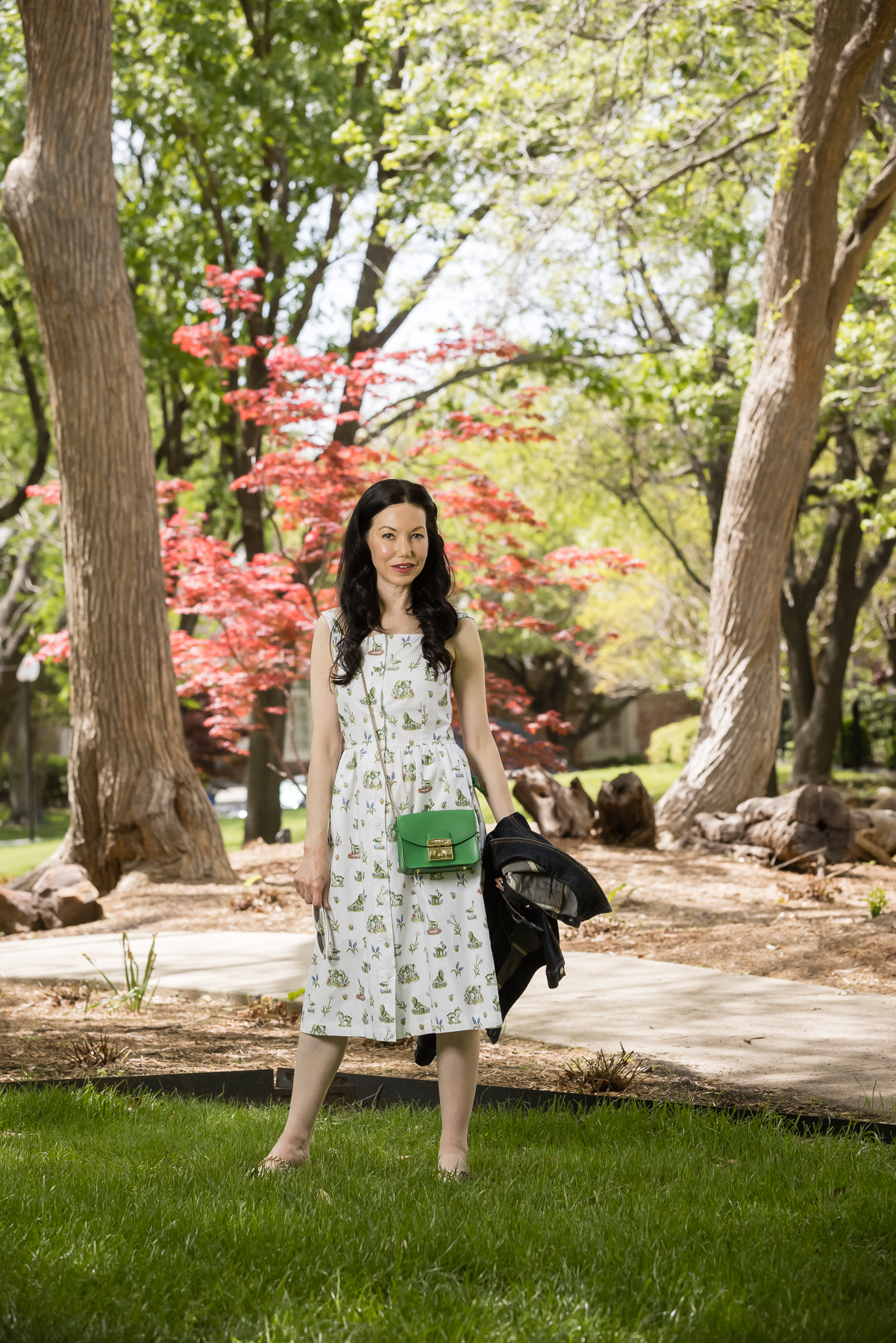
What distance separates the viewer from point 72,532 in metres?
8.58

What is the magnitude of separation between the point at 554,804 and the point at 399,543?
7638 millimetres

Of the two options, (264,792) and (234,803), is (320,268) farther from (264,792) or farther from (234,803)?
(234,803)

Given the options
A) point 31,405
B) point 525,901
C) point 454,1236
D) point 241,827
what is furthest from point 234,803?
point 454,1236

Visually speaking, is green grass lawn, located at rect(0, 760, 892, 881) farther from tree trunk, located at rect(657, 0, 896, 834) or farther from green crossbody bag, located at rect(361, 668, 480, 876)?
green crossbody bag, located at rect(361, 668, 480, 876)

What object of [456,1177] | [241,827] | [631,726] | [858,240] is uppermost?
[858,240]

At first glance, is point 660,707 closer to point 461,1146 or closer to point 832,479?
point 832,479

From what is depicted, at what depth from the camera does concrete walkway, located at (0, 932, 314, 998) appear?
19.0 ft

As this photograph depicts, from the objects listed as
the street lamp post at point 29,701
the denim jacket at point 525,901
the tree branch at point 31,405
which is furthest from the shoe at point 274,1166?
the street lamp post at point 29,701

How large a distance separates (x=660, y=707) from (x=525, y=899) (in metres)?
33.8

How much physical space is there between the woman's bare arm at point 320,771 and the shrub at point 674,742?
21674 millimetres

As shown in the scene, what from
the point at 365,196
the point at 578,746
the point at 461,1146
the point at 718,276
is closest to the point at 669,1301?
the point at 461,1146

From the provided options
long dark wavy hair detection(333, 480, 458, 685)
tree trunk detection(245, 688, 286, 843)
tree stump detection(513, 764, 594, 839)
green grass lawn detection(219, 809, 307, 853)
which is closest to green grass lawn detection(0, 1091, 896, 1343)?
long dark wavy hair detection(333, 480, 458, 685)

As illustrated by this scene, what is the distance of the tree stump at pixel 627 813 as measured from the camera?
1005 cm

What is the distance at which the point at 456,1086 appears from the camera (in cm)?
318
